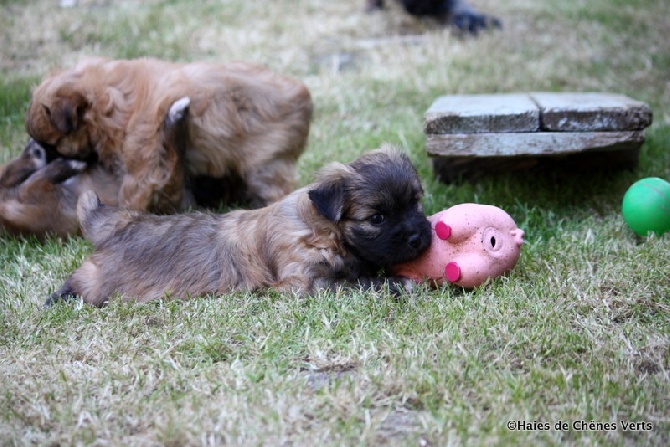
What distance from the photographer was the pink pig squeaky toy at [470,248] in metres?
3.93

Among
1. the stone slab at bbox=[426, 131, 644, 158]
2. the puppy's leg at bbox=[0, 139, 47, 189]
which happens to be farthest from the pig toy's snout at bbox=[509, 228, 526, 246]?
Result: the puppy's leg at bbox=[0, 139, 47, 189]

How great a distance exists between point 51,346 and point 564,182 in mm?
3919

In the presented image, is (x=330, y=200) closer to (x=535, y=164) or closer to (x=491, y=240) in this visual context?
(x=491, y=240)

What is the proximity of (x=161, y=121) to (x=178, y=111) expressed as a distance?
0.55 feet

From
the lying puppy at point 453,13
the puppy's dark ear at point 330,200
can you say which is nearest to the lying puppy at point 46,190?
the puppy's dark ear at point 330,200

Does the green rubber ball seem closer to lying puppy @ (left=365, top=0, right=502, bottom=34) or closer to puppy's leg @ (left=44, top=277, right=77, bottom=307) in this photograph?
puppy's leg @ (left=44, top=277, right=77, bottom=307)

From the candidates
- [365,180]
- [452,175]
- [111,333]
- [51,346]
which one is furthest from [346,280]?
[452,175]

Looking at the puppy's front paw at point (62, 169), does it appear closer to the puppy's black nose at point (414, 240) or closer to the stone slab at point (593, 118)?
the puppy's black nose at point (414, 240)

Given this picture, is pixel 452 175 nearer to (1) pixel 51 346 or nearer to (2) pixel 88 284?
(2) pixel 88 284

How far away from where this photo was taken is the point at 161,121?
504 centimetres

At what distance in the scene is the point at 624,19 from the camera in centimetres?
1052

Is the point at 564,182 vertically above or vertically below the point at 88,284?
below

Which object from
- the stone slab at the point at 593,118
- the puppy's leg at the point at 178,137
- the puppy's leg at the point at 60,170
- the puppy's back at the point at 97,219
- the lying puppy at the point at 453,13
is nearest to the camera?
the puppy's back at the point at 97,219

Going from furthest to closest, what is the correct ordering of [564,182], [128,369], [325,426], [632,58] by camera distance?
[632,58] → [564,182] → [128,369] → [325,426]
